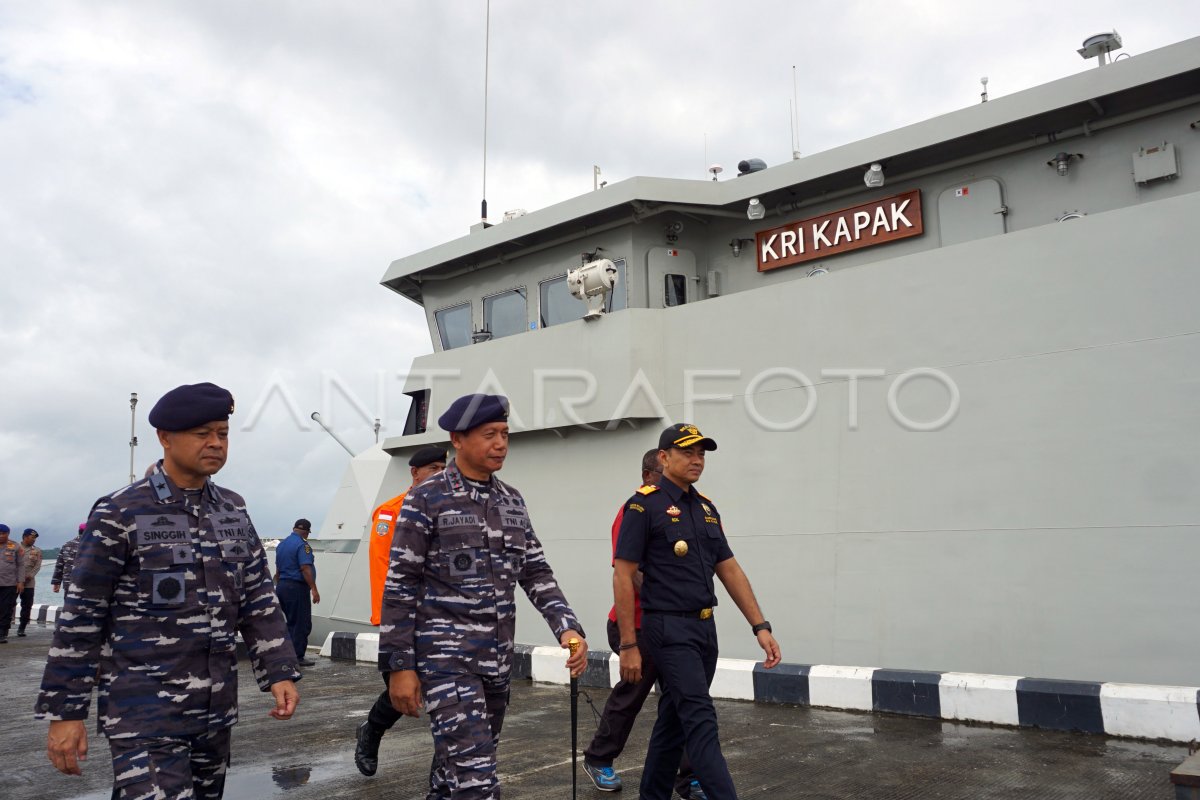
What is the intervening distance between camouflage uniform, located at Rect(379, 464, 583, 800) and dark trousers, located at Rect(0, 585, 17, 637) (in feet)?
40.6

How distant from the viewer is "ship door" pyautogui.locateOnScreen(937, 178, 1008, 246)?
7398 millimetres

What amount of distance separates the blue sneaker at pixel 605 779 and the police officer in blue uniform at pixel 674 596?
57cm

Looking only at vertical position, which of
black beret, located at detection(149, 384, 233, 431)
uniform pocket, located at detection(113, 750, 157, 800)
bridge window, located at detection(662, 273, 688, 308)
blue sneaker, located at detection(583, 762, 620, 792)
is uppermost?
bridge window, located at detection(662, 273, 688, 308)

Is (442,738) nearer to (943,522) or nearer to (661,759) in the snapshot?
(661,759)

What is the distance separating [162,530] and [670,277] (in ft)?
21.8

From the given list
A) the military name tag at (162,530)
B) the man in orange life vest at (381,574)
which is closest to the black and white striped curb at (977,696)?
the man in orange life vest at (381,574)

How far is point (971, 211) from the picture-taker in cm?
750

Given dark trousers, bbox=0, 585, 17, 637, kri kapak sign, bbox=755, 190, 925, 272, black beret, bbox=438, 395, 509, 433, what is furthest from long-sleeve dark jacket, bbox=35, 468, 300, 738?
dark trousers, bbox=0, 585, 17, 637

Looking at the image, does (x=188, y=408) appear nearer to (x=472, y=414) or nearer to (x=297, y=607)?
(x=472, y=414)

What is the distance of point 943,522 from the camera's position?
650 centimetres

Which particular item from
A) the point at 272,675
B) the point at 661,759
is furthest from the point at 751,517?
the point at 272,675

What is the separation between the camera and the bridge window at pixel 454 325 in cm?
1056

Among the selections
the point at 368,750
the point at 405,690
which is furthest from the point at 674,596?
the point at 368,750

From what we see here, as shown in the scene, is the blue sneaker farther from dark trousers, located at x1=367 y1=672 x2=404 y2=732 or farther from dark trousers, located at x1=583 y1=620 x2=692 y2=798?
dark trousers, located at x1=367 y1=672 x2=404 y2=732
